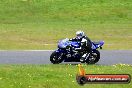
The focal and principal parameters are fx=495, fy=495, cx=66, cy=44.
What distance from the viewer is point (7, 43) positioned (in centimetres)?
2859

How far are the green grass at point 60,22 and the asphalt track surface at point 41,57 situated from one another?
359 cm

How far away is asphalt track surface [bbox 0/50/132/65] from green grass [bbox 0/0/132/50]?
3.59 m

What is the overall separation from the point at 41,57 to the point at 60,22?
60.7 ft

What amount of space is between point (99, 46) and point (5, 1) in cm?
2902

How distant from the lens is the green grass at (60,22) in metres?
29.9

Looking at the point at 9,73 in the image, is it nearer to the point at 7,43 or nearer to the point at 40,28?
the point at 7,43

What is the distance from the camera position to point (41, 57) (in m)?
21.6

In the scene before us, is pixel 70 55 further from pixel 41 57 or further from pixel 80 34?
pixel 41 57

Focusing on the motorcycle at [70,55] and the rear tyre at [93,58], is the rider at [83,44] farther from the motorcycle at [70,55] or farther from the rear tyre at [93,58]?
the rear tyre at [93,58]

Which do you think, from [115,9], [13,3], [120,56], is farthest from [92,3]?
[120,56]

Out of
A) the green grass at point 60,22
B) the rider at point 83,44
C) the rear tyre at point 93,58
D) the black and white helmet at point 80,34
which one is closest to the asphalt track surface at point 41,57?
the rear tyre at point 93,58

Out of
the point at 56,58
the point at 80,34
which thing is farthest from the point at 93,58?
the point at 56,58

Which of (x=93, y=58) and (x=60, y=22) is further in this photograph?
(x=60, y=22)

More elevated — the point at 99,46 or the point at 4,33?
the point at 99,46
